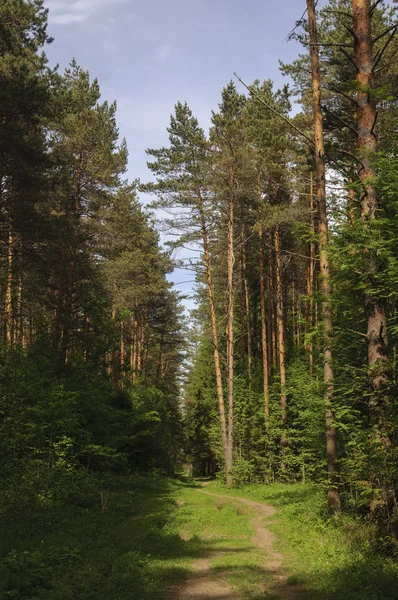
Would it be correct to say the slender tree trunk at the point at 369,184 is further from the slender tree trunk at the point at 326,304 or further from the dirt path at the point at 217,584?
the dirt path at the point at 217,584

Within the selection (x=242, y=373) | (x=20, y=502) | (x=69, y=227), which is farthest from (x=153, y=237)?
(x=20, y=502)

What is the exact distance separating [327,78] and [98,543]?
695 inches

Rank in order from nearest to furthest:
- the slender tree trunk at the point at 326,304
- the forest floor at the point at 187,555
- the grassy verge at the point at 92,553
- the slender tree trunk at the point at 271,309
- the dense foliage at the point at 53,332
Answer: the grassy verge at the point at 92,553 → the forest floor at the point at 187,555 → the slender tree trunk at the point at 326,304 → the dense foliage at the point at 53,332 → the slender tree trunk at the point at 271,309

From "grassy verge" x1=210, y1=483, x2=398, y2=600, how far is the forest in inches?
2.0

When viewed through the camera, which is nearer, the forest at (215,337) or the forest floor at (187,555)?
the forest floor at (187,555)

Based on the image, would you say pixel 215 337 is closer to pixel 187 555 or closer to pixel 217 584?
pixel 187 555

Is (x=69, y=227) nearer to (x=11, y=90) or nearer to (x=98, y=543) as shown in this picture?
(x=11, y=90)

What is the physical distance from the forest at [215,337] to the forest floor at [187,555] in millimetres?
61

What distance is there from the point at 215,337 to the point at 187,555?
13.7 m

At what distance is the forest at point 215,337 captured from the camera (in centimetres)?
730

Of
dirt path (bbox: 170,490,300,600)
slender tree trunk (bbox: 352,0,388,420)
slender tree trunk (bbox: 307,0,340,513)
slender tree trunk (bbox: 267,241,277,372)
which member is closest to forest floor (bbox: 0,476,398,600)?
dirt path (bbox: 170,490,300,600)

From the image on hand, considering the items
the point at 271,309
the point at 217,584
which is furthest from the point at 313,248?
the point at 217,584

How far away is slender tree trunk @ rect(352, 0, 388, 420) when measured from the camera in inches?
299

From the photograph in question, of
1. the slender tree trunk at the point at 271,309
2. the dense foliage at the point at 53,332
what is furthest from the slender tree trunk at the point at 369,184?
the slender tree trunk at the point at 271,309
